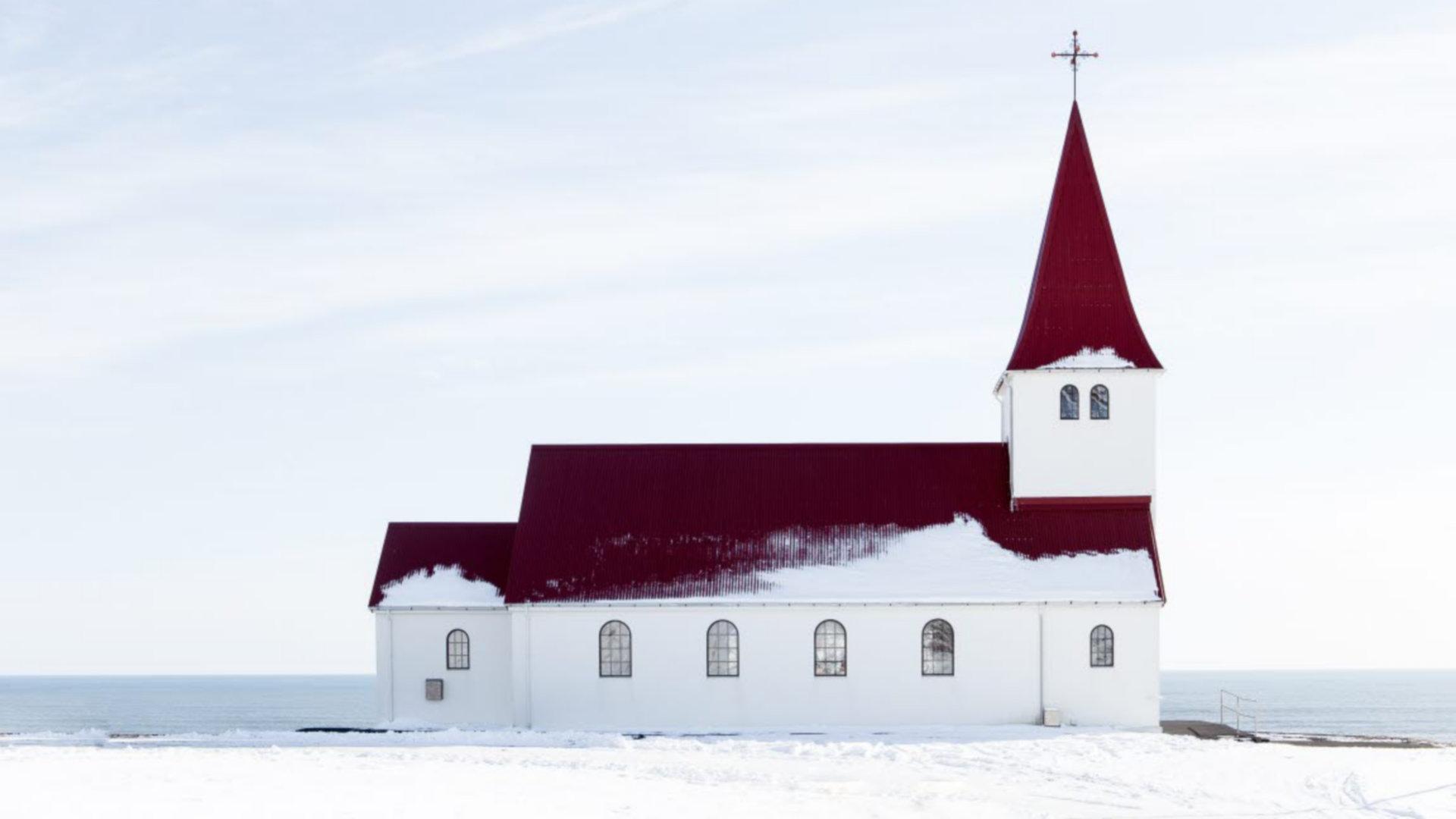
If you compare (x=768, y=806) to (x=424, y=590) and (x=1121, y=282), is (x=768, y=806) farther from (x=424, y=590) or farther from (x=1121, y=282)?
(x=1121, y=282)

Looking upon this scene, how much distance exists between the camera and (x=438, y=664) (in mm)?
44938

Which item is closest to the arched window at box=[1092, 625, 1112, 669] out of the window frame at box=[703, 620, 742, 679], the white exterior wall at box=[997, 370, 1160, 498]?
the white exterior wall at box=[997, 370, 1160, 498]

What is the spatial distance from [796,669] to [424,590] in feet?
33.8

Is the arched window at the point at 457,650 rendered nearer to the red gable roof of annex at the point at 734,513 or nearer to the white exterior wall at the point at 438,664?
the white exterior wall at the point at 438,664

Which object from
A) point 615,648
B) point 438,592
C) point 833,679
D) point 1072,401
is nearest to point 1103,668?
point 833,679

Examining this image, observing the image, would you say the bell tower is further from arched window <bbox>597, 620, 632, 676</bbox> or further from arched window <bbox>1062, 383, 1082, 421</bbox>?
arched window <bbox>597, 620, 632, 676</bbox>

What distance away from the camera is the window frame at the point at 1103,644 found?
4262 centimetres

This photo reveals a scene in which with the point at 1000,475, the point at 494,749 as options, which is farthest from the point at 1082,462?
the point at 494,749

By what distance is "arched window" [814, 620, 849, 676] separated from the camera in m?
42.8

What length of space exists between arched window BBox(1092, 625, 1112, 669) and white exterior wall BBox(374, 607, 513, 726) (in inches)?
597

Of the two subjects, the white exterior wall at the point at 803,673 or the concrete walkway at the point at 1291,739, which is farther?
the white exterior wall at the point at 803,673

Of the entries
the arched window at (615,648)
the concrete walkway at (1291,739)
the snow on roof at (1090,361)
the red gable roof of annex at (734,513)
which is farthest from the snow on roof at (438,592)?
the concrete walkway at (1291,739)

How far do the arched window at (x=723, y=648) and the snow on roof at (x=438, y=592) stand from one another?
5850mm

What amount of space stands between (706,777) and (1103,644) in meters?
15.1
